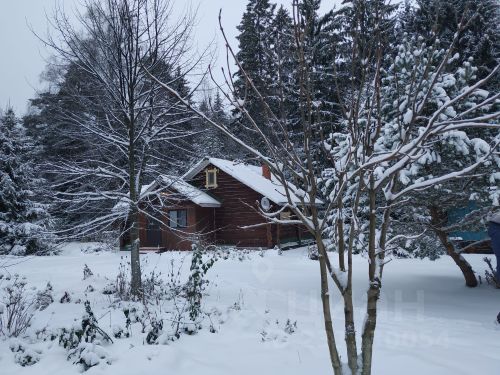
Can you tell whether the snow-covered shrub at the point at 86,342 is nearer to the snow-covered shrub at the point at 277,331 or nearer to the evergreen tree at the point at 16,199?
the snow-covered shrub at the point at 277,331

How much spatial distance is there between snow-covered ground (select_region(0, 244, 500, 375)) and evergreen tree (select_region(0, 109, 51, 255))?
10.7 m

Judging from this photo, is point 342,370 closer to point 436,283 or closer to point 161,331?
point 161,331

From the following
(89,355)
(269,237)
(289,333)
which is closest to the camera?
(89,355)

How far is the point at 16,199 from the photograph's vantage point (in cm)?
1914

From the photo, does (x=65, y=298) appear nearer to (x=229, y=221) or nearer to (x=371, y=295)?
(x=371, y=295)

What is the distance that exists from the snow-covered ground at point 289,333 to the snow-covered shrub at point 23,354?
6cm

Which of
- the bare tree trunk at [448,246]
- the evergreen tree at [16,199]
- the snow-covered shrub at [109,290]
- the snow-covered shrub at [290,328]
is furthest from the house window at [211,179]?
the snow-covered shrub at [290,328]

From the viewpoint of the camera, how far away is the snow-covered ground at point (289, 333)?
12.8 ft

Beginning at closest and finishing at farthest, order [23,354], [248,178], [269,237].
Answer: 1. [23,354]
2. [269,237]
3. [248,178]

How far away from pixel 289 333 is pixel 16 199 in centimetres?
1902

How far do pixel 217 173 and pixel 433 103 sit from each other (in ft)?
50.7

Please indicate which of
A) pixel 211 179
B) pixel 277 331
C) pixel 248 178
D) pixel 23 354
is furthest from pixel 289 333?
pixel 211 179

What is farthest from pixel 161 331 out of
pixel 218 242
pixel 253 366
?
pixel 218 242

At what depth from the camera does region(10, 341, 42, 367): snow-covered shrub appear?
4074 mm
